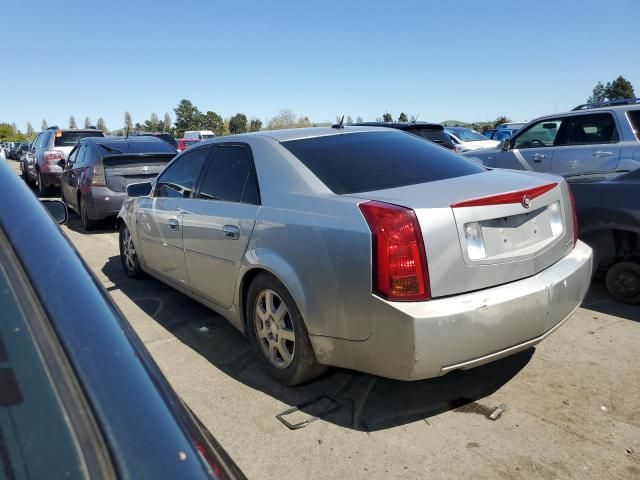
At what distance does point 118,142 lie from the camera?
8812 mm

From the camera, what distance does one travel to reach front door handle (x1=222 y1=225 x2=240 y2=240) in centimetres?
341

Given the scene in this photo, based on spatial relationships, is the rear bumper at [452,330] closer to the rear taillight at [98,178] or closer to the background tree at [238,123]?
the rear taillight at [98,178]

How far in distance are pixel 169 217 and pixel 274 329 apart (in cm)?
A: 175

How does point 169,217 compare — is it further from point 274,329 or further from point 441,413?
point 441,413

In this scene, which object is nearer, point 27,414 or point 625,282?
point 27,414

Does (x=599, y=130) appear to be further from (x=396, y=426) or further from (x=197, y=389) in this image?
(x=197, y=389)

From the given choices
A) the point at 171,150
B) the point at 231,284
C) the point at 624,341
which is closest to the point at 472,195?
the point at 231,284

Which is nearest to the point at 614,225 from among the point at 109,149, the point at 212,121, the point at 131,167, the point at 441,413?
the point at 441,413

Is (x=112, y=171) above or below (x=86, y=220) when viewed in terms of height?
above

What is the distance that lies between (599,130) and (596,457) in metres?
5.90

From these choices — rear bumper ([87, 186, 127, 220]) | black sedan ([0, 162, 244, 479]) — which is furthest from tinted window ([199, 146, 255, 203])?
rear bumper ([87, 186, 127, 220])

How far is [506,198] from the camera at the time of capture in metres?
2.74

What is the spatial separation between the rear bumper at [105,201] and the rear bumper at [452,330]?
6.47 m

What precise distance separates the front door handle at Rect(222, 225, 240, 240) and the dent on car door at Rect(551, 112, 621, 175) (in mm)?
5347
